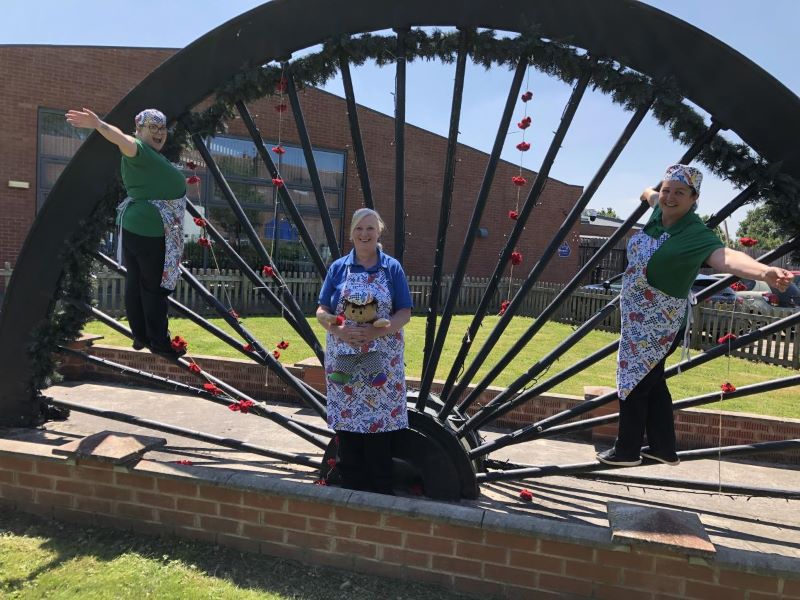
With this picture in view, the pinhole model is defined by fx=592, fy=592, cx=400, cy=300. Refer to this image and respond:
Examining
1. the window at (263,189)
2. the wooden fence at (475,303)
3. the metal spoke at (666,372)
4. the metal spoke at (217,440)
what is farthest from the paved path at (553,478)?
the window at (263,189)

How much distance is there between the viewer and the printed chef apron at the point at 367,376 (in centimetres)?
308

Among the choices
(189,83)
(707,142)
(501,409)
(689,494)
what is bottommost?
(689,494)

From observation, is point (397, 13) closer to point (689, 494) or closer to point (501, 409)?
point (501, 409)

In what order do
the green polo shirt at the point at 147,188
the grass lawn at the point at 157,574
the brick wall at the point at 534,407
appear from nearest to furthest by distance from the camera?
the grass lawn at the point at 157,574 < the green polo shirt at the point at 147,188 < the brick wall at the point at 534,407

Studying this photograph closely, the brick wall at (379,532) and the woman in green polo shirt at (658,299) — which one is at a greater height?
the woman in green polo shirt at (658,299)

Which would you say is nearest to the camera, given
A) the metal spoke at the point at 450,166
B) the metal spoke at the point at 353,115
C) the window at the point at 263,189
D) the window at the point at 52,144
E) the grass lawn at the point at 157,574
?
the grass lawn at the point at 157,574

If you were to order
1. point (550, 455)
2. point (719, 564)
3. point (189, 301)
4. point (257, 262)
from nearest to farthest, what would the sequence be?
point (719, 564) < point (550, 455) < point (189, 301) < point (257, 262)

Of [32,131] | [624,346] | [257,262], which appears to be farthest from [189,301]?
[624,346]

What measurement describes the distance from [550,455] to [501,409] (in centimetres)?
150

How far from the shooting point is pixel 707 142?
127 inches

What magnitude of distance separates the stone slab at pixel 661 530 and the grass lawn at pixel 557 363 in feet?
12.8

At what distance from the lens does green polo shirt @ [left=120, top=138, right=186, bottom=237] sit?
327 cm

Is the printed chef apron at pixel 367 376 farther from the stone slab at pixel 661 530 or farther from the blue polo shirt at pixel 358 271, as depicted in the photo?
the stone slab at pixel 661 530

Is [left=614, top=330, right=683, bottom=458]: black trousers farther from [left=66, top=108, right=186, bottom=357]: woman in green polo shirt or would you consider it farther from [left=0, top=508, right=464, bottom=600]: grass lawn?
[left=66, top=108, right=186, bottom=357]: woman in green polo shirt
